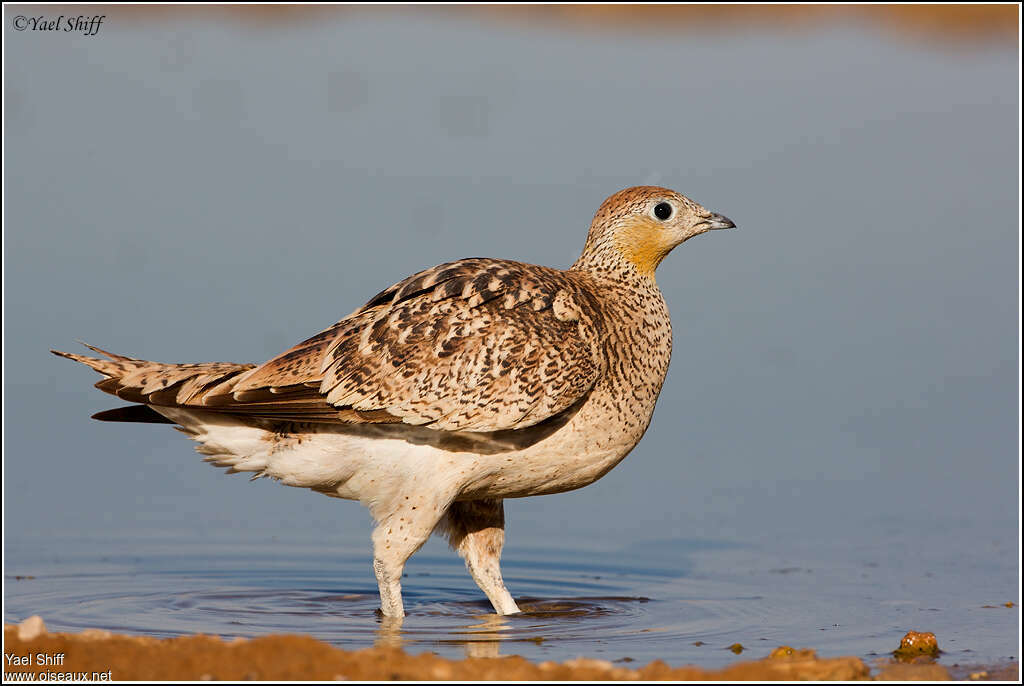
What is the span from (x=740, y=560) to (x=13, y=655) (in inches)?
215

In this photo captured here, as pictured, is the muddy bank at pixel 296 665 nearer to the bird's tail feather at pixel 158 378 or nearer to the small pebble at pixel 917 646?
the small pebble at pixel 917 646

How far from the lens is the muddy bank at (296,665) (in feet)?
21.9

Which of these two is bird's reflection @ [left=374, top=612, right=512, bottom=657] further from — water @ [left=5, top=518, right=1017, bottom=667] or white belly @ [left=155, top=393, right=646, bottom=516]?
white belly @ [left=155, top=393, right=646, bottom=516]

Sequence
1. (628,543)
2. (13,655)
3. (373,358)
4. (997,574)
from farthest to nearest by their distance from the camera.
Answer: (628,543) → (997,574) → (373,358) → (13,655)

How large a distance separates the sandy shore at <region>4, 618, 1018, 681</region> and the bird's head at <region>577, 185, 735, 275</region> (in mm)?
3039

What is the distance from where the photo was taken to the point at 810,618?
9180 mm

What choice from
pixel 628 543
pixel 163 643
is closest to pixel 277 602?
pixel 163 643

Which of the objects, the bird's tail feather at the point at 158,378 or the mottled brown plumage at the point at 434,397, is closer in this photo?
the mottled brown plumage at the point at 434,397

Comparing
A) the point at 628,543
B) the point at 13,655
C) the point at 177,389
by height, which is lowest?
the point at 13,655

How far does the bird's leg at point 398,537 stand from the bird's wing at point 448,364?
544 millimetres

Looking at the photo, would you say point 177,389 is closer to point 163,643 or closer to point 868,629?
point 163,643

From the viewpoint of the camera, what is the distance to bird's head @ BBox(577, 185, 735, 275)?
9.46 m

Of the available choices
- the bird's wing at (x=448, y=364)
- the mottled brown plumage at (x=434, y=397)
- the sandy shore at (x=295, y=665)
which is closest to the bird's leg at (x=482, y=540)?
the mottled brown plumage at (x=434, y=397)

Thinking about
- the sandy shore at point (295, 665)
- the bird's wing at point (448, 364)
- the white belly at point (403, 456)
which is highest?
the bird's wing at point (448, 364)
